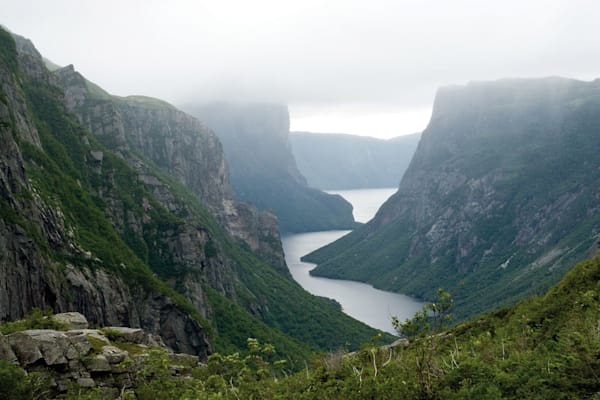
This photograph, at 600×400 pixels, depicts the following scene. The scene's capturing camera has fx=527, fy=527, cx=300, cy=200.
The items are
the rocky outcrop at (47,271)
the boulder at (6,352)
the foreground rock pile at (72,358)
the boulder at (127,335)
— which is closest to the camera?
the boulder at (6,352)

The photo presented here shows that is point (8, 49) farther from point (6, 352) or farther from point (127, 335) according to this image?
point (6, 352)

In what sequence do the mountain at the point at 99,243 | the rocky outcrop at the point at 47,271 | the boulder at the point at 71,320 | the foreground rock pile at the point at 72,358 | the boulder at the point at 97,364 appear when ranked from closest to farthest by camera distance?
the foreground rock pile at the point at 72,358 < the boulder at the point at 97,364 < the boulder at the point at 71,320 < the rocky outcrop at the point at 47,271 < the mountain at the point at 99,243

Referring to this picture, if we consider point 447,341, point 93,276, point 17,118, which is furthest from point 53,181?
point 447,341

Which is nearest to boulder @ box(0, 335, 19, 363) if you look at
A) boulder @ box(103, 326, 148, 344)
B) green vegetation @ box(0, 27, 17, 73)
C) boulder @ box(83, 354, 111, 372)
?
boulder @ box(83, 354, 111, 372)

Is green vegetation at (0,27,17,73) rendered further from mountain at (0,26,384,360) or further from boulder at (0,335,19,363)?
boulder at (0,335,19,363)

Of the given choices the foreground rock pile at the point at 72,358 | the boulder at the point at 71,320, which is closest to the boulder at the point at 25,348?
the foreground rock pile at the point at 72,358

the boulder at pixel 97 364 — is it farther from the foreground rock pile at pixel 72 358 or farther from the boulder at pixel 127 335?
the boulder at pixel 127 335

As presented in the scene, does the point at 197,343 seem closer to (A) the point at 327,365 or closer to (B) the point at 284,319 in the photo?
(A) the point at 327,365

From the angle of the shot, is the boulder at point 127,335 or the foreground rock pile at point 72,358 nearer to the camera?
the foreground rock pile at point 72,358
